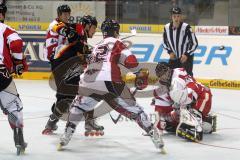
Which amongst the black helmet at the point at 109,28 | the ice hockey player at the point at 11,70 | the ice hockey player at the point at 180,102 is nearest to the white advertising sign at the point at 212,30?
the ice hockey player at the point at 180,102

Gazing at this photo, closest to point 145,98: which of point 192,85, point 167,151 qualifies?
point 192,85

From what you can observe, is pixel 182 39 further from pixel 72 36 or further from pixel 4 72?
pixel 4 72

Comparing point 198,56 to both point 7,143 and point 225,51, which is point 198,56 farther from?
point 7,143

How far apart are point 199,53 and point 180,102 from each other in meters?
4.34

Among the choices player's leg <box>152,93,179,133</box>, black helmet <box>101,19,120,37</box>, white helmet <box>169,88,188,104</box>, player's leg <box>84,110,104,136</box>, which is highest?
black helmet <box>101,19,120,37</box>

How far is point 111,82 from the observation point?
5.27 metres

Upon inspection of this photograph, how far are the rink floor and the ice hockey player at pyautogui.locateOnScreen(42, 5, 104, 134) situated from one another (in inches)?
10.7

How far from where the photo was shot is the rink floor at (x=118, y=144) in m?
5.23

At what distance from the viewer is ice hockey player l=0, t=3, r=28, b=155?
16.7ft

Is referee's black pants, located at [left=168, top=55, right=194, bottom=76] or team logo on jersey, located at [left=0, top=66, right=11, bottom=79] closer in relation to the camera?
team logo on jersey, located at [left=0, top=66, right=11, bottom=79]

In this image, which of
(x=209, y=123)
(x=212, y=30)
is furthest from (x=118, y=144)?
(x=212, y=30)

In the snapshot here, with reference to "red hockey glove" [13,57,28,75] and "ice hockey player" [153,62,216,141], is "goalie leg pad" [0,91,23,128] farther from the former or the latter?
"ice hockey player" [153,62,216,141]

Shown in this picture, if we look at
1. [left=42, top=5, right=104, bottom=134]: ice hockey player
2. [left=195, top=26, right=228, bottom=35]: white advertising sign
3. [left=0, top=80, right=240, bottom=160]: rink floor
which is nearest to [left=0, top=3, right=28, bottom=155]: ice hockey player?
[left=0, top=80, right=240, bottom=160]: rink floor

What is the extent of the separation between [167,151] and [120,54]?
3.55ft
